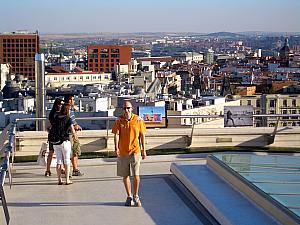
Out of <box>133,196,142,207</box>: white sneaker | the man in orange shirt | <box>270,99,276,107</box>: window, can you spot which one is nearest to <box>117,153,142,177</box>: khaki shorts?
the man in orange shirt

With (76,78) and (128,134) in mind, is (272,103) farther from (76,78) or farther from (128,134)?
(76,78)

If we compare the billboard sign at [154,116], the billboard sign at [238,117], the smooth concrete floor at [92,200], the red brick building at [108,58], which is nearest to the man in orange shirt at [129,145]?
the smooth concrete floor at [92,200]

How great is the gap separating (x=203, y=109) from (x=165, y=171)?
30.8 m

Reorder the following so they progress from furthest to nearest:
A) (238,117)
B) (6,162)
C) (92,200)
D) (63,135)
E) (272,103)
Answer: (272,103)
(238,117)
(63,135)
(92,200)
(6,162)

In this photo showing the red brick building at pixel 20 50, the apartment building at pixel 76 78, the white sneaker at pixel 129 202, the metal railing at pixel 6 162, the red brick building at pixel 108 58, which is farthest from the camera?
the red brick building at pixel 108 58

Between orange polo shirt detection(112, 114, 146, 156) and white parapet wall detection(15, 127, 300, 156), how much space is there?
4633 millimetres

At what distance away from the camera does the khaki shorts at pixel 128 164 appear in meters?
7.86

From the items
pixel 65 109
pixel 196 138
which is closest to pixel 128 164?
pixel 65 109

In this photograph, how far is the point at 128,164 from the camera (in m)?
7.89

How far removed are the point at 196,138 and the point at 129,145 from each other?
5279 mm

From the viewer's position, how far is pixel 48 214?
24.9 ft

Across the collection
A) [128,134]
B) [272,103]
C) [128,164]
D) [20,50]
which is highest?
[128,134]

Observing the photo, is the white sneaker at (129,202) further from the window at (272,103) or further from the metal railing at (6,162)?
the window at (272,103)

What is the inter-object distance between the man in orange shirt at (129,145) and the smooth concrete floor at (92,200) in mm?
296
